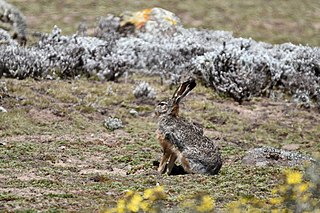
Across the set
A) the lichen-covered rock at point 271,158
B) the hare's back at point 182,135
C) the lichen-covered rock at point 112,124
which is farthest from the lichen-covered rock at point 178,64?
the hare's back at point 182,135

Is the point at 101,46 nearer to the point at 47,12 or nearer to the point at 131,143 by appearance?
the point at 131,143

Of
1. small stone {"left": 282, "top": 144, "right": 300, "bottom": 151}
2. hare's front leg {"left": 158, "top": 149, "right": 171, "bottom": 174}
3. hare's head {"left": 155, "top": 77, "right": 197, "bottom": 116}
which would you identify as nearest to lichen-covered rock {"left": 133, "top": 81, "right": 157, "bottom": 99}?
small stone {"left": 282, "top": 144, "right": 300, "bottom": 151}

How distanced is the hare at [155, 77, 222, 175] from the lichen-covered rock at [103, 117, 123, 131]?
115 inches

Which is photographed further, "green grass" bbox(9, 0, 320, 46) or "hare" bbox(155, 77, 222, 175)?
"green grass" bbox(9, 0, 320, 46)

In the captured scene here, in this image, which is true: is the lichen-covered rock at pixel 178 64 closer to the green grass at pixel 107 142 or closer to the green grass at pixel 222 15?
the green grass at pixel 107 142

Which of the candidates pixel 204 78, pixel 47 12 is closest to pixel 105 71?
pixel 204 78

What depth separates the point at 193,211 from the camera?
409 cm

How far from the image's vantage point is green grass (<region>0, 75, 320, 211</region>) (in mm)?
6945

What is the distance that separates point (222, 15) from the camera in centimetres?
3127

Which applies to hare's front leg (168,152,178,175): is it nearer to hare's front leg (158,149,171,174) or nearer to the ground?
hare's front leg (158,149,171,174)

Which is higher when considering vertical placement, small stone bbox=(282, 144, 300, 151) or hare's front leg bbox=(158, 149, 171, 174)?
hare's front leg bbox=(158, 149, 171, 174)

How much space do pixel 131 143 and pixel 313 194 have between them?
5875 millimetres

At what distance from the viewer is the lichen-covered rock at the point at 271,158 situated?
8.85 meters

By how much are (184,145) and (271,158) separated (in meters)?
1.67
